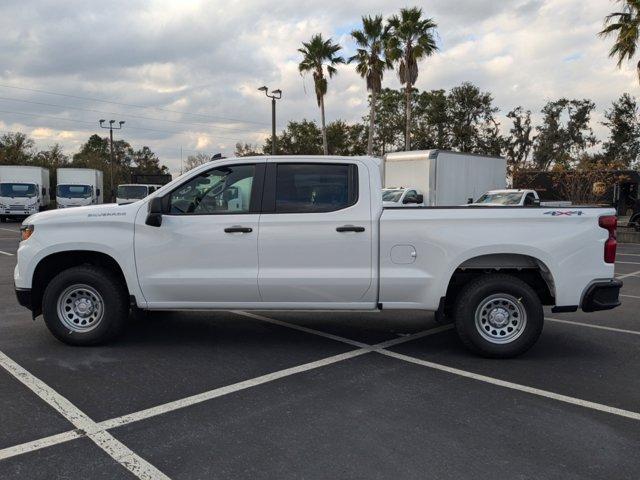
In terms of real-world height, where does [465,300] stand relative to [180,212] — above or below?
below

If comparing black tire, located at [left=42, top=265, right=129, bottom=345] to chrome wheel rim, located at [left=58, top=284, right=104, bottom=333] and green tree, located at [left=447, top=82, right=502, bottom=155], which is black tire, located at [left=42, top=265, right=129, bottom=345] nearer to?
chrome wheel rim, located at [left=58, top=284, right=104, bottom=333]

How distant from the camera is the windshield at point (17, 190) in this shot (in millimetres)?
28531

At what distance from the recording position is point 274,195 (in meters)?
5.49

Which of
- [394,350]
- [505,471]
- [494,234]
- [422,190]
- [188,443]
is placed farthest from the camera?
[422,190]

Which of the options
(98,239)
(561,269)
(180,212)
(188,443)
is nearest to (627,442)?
(561,269)

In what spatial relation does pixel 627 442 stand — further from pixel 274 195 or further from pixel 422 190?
pixel 422 190

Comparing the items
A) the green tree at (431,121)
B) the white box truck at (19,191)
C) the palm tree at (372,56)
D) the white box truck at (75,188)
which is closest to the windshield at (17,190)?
the white box truck at (19,191)

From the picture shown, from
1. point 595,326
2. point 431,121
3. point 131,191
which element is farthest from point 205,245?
point 431,121

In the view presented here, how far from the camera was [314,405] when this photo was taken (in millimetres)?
4211

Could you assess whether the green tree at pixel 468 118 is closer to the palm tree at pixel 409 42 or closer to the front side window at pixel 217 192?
the palm tree at pixel 409 42

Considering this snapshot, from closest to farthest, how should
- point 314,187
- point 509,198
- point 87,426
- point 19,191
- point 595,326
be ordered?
point 87,426
point 314,187
point 595,326
point 509,198
point 19,191

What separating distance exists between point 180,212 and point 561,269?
12.0 feet

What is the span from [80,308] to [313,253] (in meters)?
2.44

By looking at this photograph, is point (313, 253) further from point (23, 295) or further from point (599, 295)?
point (23, 295)
